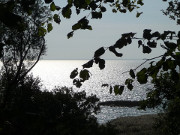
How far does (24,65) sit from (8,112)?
35.0 metres

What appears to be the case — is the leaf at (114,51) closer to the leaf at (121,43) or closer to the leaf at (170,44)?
the leaf at (121,43)

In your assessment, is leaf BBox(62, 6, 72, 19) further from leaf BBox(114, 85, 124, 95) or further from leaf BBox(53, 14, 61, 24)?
leaf BBox(114, 85, 124, 95)

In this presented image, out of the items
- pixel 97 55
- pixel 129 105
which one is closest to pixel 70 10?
pixel 97 55

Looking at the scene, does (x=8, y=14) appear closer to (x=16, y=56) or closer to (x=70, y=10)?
(x=70, y=10)

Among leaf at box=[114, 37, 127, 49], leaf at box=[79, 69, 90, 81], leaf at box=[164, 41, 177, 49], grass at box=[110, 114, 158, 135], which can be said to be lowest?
grass at box=[110, 114, 158, 135]

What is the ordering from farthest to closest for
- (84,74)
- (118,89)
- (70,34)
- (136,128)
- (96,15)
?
(136,128)
(118,89)
(96,15)
(70,34)
(84,74)

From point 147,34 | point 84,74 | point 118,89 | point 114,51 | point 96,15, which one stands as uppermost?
point 96,15

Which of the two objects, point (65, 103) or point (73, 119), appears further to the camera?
point (65, 103)

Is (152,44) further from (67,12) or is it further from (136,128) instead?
(136,128)

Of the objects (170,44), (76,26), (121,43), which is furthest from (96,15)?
(170,44)

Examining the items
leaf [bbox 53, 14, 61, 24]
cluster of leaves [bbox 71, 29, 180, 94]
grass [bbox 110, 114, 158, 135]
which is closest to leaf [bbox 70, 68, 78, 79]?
cluster of leaves [bbox 71, 29, 180, 94]

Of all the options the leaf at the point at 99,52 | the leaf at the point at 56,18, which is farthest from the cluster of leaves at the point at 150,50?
the leaf at the point at 56,18

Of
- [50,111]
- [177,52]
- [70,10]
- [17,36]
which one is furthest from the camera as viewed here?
[17,36]

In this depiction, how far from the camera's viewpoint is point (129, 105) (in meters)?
114
